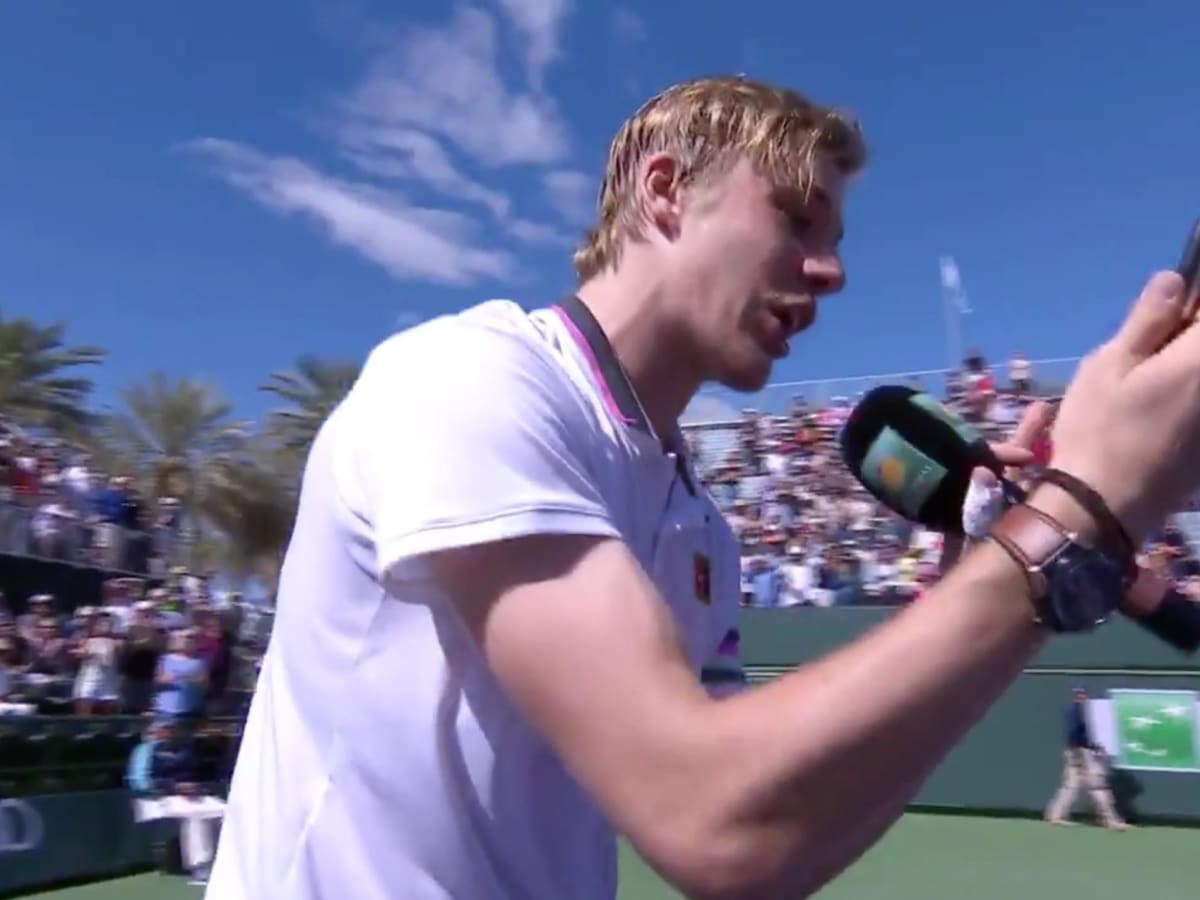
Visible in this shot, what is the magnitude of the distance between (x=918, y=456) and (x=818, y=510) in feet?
52.9

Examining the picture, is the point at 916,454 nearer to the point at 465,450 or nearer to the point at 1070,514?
the point at 1070,514

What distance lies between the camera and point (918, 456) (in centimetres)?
200

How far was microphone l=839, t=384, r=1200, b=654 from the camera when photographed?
1.95 meters

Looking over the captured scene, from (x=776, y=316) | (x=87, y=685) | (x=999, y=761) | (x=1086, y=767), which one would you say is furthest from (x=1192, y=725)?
(x=776, y=316)

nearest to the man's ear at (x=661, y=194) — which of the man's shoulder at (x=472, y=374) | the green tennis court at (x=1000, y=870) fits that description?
the man's shoulder at (x=472, y=374)

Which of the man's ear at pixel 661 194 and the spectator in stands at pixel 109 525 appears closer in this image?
the man's ear at pixel 661 194

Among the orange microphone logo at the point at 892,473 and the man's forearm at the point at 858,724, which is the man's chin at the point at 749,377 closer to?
the orange microphone logo at the point at 892,473

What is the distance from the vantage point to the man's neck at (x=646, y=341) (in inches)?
69.0

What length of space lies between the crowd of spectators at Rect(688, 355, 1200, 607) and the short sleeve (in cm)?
1294

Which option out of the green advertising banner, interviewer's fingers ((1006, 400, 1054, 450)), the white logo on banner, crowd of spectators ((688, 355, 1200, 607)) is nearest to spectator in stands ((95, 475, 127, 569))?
crowd of spectators ((688, 355, 1200, 607))

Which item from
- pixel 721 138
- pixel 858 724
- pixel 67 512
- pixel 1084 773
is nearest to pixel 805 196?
pixel 721 138

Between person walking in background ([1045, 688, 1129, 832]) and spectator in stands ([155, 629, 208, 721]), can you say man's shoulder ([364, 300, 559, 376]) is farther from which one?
person walking in background ([1045, 688, 1129, 832])

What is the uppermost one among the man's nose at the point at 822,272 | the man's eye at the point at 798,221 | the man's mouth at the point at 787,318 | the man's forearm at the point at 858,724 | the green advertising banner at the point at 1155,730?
the man's eye at the point at 798,221

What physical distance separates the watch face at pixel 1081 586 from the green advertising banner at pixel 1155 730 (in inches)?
538
